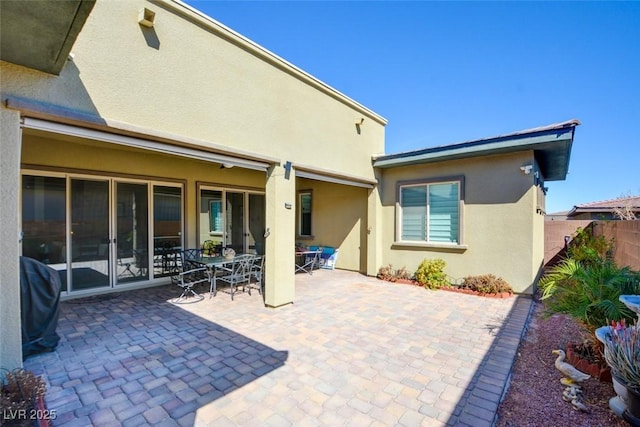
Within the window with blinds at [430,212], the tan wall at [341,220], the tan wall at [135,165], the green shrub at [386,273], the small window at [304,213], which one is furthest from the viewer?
the small window at [304,213]

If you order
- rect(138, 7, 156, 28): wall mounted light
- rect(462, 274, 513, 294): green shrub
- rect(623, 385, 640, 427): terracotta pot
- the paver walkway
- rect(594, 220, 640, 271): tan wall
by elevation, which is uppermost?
rect(138, 7, 156, 28): wall mounted light

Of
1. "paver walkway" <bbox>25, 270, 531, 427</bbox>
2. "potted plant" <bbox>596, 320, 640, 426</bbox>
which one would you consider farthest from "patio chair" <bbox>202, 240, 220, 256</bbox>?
"potted plant" <bbox>596, 320, 640, 426</bbox>

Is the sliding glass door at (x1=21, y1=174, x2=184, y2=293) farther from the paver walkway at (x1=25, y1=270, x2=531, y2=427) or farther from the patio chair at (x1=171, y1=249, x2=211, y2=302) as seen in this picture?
the paver walkway at (x1=25, y1=270, x2=531, y2=427)

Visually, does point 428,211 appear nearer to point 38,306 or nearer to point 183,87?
point 183,87

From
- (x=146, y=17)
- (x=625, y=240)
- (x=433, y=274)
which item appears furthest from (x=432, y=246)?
(x=146, y=17)

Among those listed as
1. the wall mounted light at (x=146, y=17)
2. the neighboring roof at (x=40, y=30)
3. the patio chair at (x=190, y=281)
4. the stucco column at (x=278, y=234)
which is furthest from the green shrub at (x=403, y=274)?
the neighboring roof at (x=40, y=30)

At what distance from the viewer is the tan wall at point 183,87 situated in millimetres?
3441

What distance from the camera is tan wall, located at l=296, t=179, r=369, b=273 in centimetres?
989

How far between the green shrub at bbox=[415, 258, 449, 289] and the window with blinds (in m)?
0.69

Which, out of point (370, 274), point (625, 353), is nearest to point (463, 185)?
point (370, 274)

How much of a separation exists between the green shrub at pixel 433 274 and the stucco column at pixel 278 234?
159 inches

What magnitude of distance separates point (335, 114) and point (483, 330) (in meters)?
5.81

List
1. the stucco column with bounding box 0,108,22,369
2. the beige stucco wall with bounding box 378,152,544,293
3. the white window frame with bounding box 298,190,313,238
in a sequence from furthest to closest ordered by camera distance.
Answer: the white window frame with bounding box 298,190,313,238 → the beige stucco wall with bounding box 378,152,544,293 → the stucco column with bounding box 0,108,22,369

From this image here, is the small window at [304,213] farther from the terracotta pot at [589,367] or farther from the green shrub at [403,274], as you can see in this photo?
the terracotta pot at [589,367]
